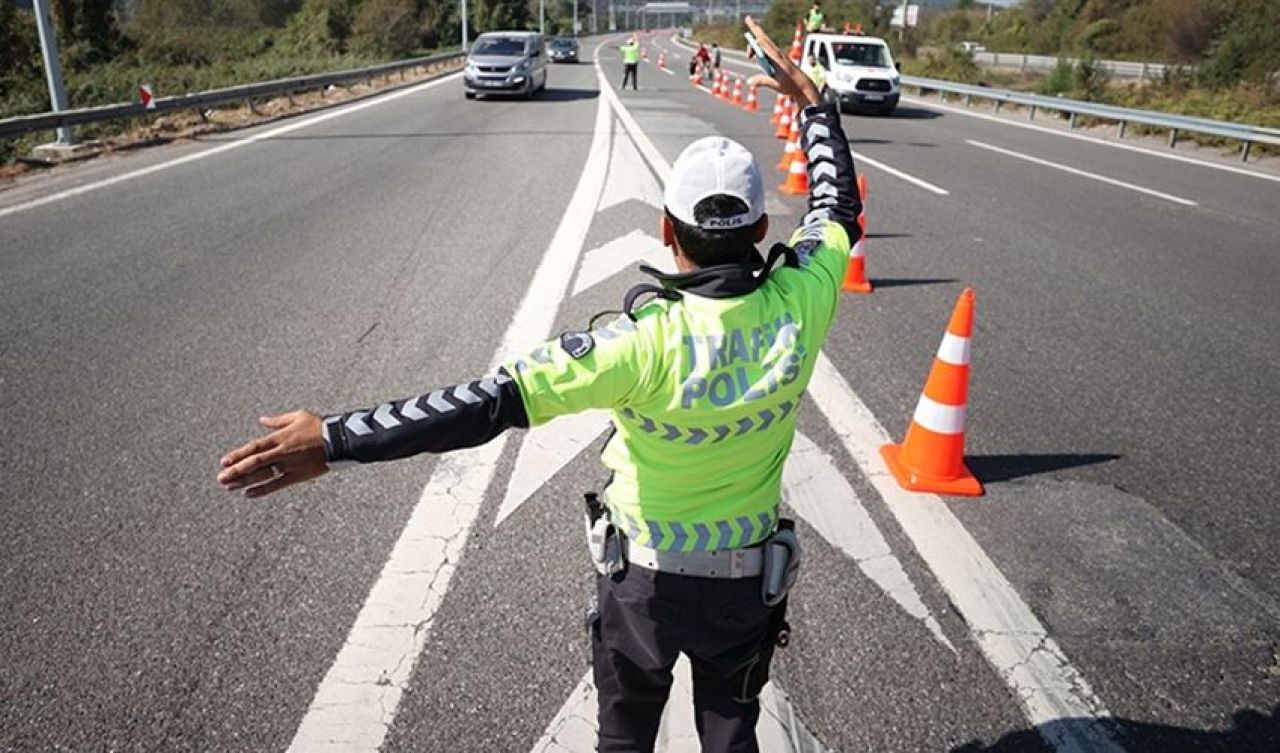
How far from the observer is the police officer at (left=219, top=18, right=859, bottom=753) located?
1.83 metres

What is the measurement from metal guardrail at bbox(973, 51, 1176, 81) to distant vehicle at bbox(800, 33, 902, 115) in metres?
17.7

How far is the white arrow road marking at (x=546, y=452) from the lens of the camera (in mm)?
4005

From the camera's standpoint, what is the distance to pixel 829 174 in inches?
107

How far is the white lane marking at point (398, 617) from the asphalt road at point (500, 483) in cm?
4

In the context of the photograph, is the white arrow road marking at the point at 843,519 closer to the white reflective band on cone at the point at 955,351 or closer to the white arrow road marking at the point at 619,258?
the white reflective band on cone at the point at 955,351

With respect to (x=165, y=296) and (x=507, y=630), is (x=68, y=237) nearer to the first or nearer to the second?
(x=165, y=296)

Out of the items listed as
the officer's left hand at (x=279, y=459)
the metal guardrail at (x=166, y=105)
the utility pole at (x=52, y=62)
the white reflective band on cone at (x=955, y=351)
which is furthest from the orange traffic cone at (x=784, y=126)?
the officer's left hand at (x=279, y=459)

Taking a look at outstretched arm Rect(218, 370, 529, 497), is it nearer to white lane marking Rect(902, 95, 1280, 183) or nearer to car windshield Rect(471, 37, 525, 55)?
white lane marking Rect(902, 95, 1280, 183)

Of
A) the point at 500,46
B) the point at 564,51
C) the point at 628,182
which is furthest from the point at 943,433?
the point at 564,51

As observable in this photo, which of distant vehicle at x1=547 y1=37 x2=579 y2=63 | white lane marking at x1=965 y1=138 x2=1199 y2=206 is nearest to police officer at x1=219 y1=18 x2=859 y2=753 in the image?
white lane marking at x1=965 y1=138 x2=1199 y2=206

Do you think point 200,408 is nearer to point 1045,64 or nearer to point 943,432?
point 943,432

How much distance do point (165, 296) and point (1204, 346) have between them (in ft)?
24.9

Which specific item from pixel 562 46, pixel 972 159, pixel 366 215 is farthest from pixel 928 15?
pixel 366 215

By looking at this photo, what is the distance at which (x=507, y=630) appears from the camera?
3076mm
